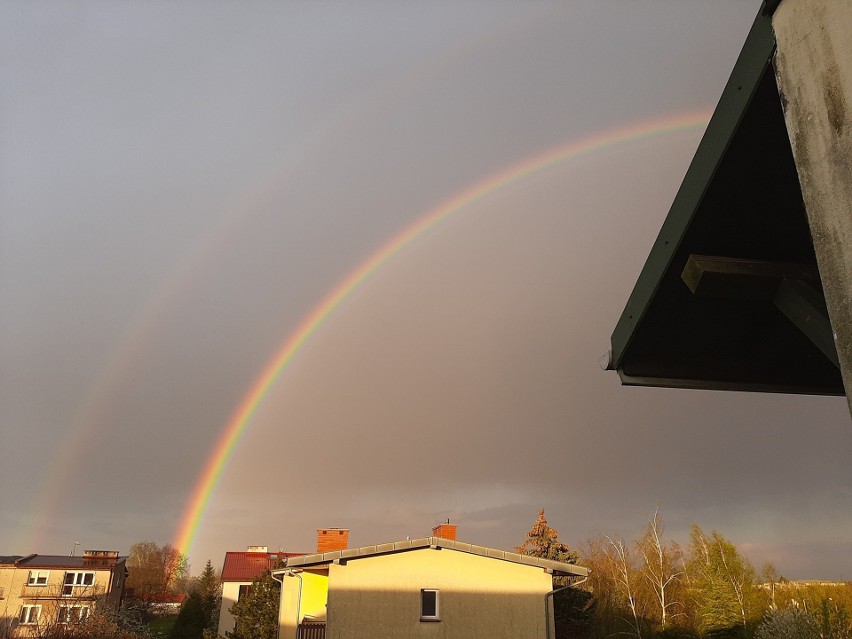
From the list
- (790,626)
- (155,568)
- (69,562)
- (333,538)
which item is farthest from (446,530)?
(155,568)

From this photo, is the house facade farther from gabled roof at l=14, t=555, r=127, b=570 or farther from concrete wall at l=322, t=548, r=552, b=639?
concrete wall at l=322, t=548, r=552, b=639

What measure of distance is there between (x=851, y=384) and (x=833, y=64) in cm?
107

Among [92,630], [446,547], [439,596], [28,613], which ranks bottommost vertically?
[28,613]

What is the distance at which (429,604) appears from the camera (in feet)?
52.9

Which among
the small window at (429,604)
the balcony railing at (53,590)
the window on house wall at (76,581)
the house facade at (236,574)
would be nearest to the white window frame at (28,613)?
the balcony railing at (53,590)

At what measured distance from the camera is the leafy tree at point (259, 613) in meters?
25.3

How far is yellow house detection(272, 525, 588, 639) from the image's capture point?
1552cm

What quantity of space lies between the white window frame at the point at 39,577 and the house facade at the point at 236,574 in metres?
12.0

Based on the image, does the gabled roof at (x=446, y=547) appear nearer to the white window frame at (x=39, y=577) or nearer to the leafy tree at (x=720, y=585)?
the leafy tree at (x=720, y=585)

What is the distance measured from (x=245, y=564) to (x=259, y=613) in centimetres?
1938

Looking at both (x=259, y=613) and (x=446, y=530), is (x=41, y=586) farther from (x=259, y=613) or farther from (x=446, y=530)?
(x=446, y=530)

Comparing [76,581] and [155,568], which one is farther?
[155,568]

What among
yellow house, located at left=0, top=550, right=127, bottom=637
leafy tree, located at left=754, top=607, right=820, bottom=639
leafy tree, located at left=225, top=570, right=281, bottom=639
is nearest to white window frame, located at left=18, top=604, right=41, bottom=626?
yellow house, located at left=0, top=550, right=127, bottom=637

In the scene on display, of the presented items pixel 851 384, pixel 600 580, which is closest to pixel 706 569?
pixel 600 580
